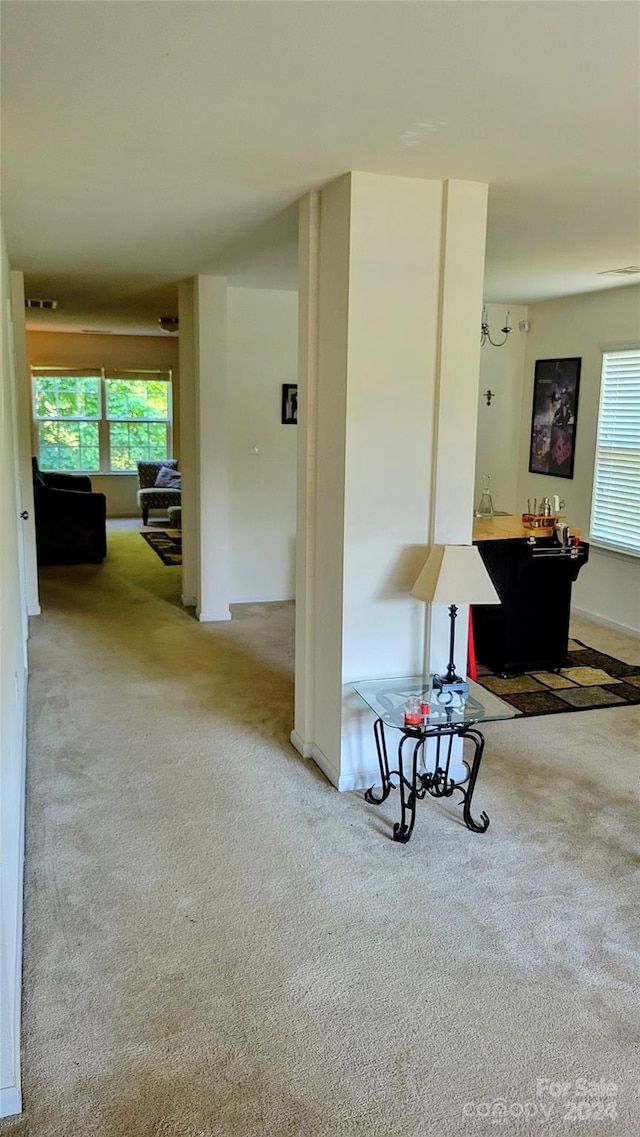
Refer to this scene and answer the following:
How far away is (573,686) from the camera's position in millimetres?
4707

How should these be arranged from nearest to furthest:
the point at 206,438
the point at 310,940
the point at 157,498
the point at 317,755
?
the point at 310,940, the point at 317,755, the point at 206,438, the point at 157,498

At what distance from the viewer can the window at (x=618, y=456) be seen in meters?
5.62

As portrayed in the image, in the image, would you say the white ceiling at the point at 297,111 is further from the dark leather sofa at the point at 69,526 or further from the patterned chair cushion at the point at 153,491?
the patterned chair cushion at the point at 153,491

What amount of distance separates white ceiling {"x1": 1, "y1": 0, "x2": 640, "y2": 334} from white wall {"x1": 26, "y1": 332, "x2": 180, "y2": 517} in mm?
6714

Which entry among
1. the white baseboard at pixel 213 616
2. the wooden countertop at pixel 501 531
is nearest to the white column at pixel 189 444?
the white baseboard at pixel 213 616

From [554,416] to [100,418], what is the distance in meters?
6.48

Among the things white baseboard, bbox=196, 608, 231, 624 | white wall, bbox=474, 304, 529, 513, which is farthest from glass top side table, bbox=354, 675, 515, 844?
white wall, bbox=474, 304, 529, 513

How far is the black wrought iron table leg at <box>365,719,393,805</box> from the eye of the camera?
3.21 meters

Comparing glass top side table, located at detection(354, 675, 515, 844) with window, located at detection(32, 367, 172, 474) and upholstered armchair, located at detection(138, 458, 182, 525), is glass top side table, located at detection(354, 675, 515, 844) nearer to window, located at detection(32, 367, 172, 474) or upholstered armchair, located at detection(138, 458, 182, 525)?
upholstered armchair, located at detection(138, 458, 182, 525)

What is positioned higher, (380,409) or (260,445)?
(380,409)

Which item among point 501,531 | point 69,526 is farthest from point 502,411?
point 69,526

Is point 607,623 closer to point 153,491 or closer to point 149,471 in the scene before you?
point 153,491

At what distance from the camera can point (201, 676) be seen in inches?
187

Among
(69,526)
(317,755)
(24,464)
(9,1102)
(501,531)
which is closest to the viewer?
(9,1102)
